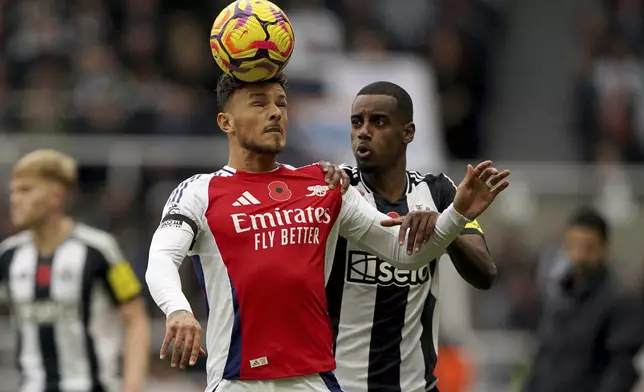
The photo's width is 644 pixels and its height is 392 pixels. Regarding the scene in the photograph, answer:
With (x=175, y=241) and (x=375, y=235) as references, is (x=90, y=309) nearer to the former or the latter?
(x=375, y=235)

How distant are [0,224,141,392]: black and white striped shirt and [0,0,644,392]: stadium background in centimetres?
423

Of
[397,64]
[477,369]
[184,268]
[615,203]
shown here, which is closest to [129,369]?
[184,268]

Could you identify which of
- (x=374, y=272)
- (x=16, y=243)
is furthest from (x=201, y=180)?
(x=16, y=243)

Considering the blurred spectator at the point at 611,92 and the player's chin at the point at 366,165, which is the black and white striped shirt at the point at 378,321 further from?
the blurred spectator at the point at 611,92

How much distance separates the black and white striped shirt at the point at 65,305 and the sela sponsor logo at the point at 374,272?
2485 mm

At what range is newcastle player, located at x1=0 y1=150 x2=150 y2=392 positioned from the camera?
356 inches

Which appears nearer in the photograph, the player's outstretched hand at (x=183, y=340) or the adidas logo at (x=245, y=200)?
the player's outstretched hand at (x=183, y=340)

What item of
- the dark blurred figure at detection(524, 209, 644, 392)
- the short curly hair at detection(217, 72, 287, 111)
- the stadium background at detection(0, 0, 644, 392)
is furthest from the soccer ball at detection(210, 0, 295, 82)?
the stadium background at detection(0, 0, 644, 392)

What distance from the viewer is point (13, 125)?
15469mm

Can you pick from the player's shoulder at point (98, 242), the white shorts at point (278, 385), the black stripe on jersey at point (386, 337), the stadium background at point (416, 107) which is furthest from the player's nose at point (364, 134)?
the stadium background at point (416, 107)

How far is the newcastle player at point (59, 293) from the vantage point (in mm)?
9039

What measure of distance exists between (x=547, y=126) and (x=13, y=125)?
6929mm

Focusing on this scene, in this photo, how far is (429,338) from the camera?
7.15 meters

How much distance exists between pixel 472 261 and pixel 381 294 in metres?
0.48
